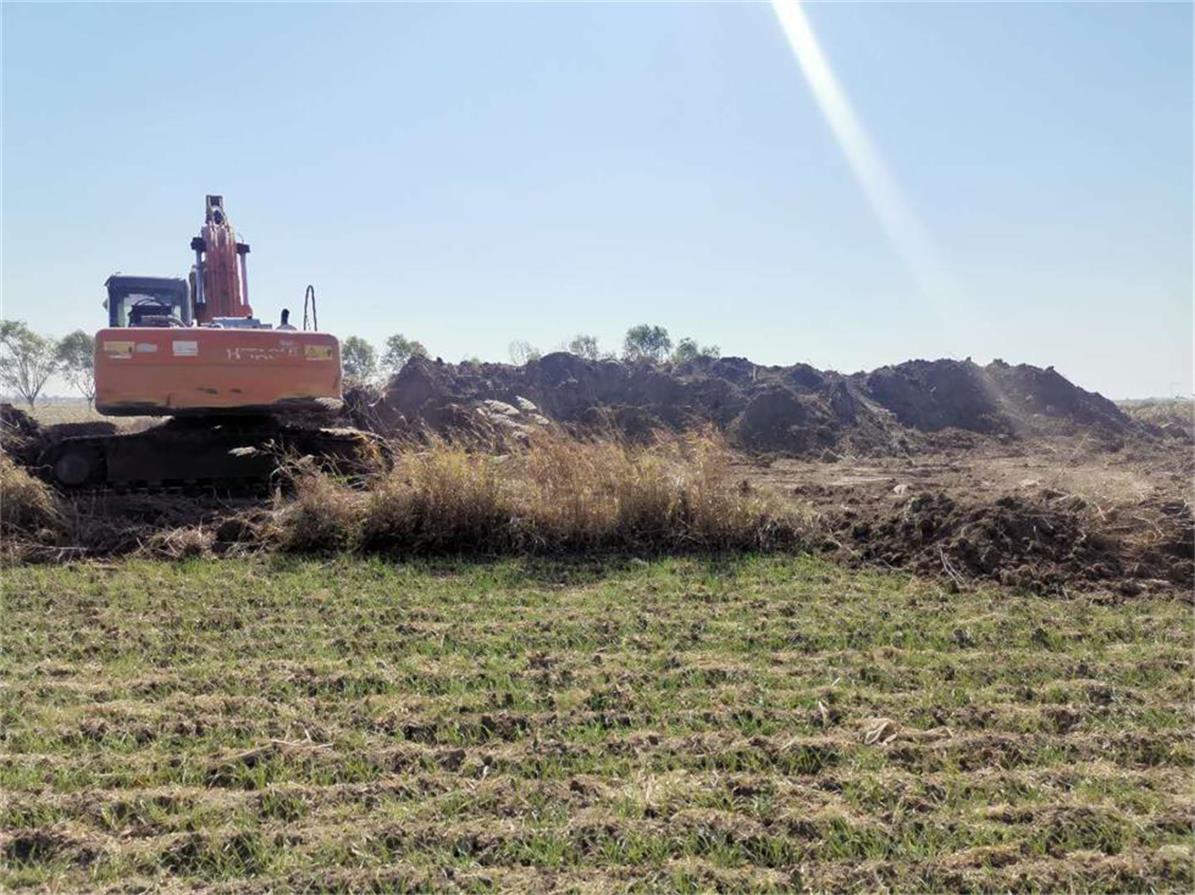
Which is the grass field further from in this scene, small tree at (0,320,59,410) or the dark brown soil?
small tree at (0,320,59,410)

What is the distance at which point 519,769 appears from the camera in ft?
10.3

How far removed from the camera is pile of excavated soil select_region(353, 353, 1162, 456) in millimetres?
16406

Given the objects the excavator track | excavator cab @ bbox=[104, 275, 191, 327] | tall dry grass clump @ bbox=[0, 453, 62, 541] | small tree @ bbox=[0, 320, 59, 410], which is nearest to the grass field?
tall dry grass clump @ bbox=[0, 453, 62, 541]

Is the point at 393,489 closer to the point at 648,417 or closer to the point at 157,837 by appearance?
the point at 157,837

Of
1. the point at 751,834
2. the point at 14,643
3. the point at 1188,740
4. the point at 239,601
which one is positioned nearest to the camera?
the point at 751,834

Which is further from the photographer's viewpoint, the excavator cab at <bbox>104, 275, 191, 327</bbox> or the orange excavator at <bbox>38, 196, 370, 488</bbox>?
the excavator cab at <bbox>104, 275, 191, 327</bbox>

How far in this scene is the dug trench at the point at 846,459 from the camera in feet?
20.3

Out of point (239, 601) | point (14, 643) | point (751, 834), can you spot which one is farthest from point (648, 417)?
point (751, 834)

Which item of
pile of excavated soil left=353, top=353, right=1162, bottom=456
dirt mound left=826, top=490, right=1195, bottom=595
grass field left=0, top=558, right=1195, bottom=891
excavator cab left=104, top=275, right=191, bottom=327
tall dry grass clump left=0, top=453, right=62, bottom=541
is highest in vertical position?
excavator cab left=104, top=275, right=191, bottom=327

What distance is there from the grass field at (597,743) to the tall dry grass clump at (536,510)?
60.7 inches

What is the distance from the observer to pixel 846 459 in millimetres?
15133

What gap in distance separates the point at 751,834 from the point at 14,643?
175 inches

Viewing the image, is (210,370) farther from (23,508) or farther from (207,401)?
(23,508)

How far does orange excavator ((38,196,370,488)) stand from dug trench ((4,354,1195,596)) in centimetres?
62
